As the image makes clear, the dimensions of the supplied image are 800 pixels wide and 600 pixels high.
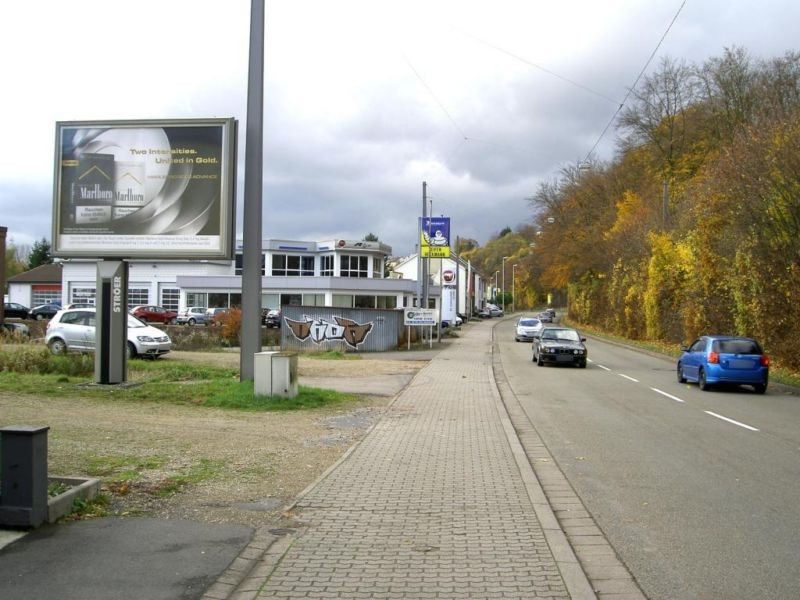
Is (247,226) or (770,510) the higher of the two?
(247,226)

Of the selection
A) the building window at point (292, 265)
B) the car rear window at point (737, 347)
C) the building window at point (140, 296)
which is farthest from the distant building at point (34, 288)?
the car rear window at point (737, 347)

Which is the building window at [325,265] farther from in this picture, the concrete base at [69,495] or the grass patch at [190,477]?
the concrete base at [69,495]

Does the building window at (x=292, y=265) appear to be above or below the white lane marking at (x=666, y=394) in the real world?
above

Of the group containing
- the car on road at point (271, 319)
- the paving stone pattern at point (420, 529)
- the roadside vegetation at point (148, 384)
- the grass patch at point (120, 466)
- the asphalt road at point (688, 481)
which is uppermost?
the car on road at point (271, 319)

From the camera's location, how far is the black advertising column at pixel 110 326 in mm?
15797

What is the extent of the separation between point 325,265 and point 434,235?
116ft

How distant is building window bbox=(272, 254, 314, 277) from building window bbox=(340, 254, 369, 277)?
12.3ft

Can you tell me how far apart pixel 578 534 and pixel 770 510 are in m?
2.15

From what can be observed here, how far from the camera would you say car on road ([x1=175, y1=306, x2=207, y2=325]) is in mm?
57688

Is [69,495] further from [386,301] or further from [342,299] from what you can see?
[386,301]

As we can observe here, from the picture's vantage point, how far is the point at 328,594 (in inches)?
178

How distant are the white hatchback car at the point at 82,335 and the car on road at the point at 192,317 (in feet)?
111

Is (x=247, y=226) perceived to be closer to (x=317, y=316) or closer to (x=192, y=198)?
(x=192, y=198)

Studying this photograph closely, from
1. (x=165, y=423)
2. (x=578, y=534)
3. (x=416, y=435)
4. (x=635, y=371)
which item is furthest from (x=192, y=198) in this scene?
(x=635, y=371)
